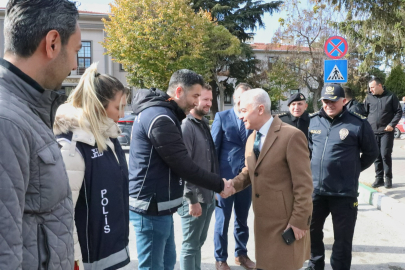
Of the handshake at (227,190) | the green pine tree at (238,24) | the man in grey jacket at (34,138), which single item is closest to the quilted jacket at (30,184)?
the man in grey jacket at (34,138)

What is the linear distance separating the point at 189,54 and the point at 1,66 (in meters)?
26.2

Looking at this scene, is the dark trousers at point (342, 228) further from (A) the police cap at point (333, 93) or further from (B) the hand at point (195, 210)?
(B) the hand at point (195, 210)

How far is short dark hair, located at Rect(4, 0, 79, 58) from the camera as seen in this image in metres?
1.20

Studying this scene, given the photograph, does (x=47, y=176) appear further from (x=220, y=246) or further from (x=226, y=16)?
(x=226, y=16)

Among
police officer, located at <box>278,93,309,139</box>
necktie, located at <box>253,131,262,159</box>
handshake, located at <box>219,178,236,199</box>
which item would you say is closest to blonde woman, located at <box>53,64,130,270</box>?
handshake, located at <box>219,178,236,199</box>

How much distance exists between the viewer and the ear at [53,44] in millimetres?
1227

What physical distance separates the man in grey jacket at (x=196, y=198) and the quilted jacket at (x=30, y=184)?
2.11 meters

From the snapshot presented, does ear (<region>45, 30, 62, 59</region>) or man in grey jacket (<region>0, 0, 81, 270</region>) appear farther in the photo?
ear (<region>45, 30, 62, 59</region>)

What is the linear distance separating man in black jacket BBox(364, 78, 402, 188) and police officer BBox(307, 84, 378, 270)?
3.68m

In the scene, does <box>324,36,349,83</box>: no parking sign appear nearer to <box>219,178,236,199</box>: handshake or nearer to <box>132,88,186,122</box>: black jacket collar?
<box>219,178,236,199</box>: handshake

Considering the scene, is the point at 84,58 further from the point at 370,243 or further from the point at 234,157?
the point at 370,243

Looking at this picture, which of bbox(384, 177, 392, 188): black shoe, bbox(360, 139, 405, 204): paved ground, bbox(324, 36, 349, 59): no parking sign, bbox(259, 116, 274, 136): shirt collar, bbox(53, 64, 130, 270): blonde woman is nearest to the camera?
bbox(53, 64, 130, 270): blonde woman

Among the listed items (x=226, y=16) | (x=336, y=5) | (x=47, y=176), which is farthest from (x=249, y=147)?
(x=226, y=16)

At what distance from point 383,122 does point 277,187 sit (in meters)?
5.31
